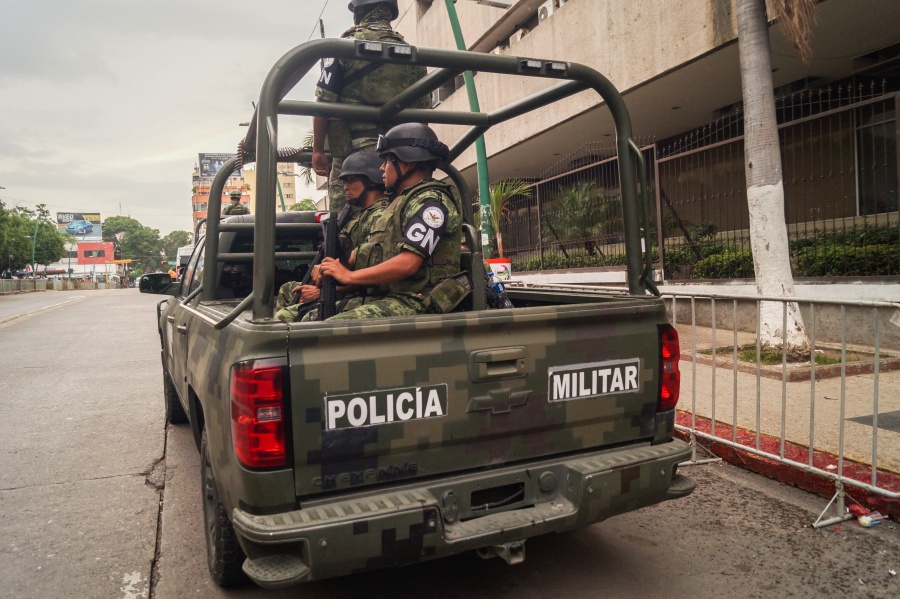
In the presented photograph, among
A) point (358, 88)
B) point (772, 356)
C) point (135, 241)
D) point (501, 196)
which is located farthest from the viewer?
point (135, 241)

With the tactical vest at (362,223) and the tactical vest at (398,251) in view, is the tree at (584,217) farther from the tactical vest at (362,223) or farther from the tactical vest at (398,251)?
the tactical vest at (398,251)

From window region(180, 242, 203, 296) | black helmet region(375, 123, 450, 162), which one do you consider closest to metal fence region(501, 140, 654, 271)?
window region(180, 242, 203, 296)

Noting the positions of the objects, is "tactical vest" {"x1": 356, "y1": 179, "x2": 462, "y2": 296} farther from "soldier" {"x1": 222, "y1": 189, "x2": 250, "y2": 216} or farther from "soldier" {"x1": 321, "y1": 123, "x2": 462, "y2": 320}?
"soldier" {"x1": 222, "y1": 189, "x2": 250, "y2": 216}

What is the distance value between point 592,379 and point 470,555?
3.69ft

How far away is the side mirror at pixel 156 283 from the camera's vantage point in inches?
185

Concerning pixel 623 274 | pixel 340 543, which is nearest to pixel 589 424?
pixel 340 543

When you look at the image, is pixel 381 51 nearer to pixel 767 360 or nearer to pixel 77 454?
pixel 77 454

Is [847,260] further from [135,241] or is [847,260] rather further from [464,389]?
[135,241]

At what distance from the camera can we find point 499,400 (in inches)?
94.9

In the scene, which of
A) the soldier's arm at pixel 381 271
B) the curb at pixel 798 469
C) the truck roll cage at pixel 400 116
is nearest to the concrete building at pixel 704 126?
the curb at pixel 798 469

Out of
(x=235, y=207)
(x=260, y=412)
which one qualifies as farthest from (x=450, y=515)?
(x=235, y=207)

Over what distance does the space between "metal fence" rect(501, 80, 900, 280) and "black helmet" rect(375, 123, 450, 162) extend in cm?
590

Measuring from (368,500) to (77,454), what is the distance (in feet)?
12.2

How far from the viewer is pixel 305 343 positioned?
214 centimetres
